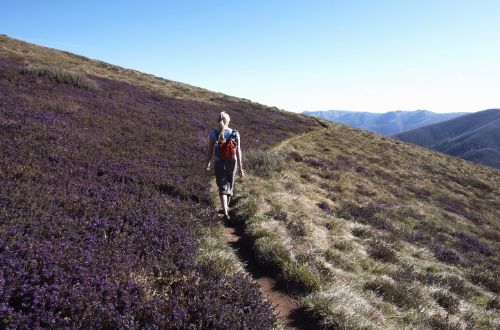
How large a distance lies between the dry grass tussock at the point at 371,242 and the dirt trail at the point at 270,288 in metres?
0.22

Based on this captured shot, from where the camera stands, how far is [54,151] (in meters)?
9.73

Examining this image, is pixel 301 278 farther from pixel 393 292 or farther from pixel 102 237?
pixel 102 237

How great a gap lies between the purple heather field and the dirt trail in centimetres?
76

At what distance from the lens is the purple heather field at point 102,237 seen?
4.22 m

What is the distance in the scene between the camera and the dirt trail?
19.5 ft

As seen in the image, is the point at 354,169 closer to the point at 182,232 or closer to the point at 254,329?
the point at 182,232

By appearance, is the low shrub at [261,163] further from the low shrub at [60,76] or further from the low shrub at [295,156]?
the low shrub at [60,76]

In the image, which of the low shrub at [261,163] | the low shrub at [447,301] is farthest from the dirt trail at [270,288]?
the low shrub at [261,163]

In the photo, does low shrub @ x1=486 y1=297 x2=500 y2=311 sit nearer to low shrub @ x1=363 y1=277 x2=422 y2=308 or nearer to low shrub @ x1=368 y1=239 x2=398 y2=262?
low shrub @ x1=368 y1=239 x2=398 y2=262

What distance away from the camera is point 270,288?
6.89 metres

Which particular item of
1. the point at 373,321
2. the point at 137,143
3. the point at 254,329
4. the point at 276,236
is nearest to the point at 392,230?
the point at 276,236

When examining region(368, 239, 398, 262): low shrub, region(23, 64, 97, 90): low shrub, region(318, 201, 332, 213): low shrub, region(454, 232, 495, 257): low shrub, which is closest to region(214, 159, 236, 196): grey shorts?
region(368, 239, 398, 262): low shrub

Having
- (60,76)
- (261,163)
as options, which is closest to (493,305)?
(261,163)

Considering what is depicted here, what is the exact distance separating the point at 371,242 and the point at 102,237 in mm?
8186
